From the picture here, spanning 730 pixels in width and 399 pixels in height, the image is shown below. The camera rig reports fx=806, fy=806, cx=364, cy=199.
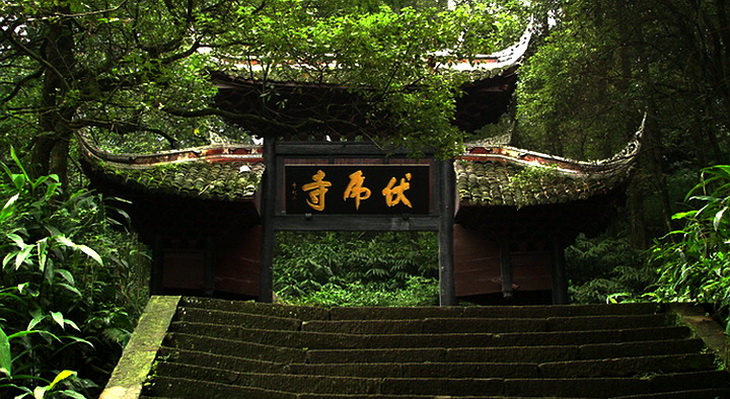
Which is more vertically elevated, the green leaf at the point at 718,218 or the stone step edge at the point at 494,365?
the green leaf at the point at 718,218

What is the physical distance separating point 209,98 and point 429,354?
220 inches

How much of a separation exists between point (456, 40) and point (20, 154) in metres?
4.87

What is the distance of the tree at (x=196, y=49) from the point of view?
7621 millimetres

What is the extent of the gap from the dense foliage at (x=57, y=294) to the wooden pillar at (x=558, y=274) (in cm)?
630

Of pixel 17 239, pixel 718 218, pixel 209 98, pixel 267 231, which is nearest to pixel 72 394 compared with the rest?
pixel 17 239

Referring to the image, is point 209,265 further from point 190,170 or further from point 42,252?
point 42,252

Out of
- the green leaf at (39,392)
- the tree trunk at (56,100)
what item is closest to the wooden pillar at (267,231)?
the tree trunk at (56,100)

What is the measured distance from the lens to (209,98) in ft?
33.0

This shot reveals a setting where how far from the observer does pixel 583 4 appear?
528 inches

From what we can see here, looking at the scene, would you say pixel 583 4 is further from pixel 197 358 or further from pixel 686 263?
pixel 197 358

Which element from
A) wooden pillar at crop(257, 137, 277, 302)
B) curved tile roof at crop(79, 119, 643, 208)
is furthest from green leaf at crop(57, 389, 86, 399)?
wooden pillar at crop(257, 137, 277, 302)

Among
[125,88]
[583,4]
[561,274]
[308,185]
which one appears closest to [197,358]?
[125,88]

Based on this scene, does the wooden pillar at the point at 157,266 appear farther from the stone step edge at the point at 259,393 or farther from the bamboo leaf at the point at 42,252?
the stone step edge at the point at 259,393

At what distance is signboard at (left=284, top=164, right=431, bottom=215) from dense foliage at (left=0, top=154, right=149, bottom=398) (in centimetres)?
492
